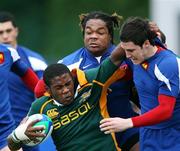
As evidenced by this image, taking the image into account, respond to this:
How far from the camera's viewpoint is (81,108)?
34.0 feet

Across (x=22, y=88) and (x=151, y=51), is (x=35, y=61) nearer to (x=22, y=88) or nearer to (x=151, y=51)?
(x=22, y=88)

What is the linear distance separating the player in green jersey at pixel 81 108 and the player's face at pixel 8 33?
3.05 m

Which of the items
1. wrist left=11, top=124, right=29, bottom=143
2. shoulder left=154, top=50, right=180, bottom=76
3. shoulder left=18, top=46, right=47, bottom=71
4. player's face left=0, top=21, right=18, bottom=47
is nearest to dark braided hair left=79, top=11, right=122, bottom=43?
shoulder left=154, top=50, right=180, bottom=76

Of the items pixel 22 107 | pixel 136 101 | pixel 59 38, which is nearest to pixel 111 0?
pixel 59 38

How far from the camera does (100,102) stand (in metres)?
10.4

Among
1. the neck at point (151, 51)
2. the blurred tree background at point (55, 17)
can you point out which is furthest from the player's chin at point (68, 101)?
the blurred tree background at point (55, 17)

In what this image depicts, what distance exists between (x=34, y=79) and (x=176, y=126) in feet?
8.74

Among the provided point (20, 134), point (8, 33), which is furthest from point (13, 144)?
point (8, 33)

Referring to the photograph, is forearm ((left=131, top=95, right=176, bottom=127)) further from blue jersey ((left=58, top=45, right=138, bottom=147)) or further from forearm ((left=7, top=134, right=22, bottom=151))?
forearm ((left=7, top=134, right=22, bottom=151))

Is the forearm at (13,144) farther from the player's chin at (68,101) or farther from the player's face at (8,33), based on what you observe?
the player's face at (8,33)

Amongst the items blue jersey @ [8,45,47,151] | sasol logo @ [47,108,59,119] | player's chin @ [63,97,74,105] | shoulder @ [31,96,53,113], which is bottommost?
blue jersey @ [8,45,47,151]

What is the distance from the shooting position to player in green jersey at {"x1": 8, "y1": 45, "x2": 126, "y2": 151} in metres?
10.3

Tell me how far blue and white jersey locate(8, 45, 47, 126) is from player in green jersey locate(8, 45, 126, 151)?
244 centimetres

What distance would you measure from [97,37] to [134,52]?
1063 millimetres
